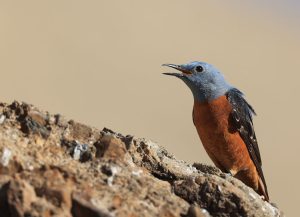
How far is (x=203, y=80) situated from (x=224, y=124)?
0.73 metres

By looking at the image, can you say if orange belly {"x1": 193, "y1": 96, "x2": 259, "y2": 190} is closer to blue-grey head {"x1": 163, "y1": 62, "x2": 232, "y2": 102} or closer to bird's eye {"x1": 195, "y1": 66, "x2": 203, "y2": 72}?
blue-grey head {"x1": 163, "y1": 62, "x2": 232, "y2": 102}

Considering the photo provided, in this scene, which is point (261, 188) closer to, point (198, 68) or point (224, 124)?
point (224, 124)

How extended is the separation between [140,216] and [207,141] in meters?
4.15

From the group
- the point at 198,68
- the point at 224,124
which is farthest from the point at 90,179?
the point at 198,68

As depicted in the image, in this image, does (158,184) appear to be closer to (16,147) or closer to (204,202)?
(204,202)

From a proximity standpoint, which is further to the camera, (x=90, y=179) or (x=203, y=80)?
(x=203, y=80)

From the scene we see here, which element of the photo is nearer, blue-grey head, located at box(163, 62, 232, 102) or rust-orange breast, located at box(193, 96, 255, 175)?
rust-orange breast, located at box(193, 96, 255, 175)

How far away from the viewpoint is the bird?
7.40 meters

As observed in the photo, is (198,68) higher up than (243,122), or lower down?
higher up

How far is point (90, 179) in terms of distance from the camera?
11.6 ft

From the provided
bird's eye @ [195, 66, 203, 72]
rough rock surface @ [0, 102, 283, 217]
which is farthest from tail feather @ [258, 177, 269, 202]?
rough rock surface @ [0, 102, 283, 217]

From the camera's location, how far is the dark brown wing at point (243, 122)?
7.69 metres

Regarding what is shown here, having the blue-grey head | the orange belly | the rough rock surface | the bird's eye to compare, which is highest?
the bird's eye

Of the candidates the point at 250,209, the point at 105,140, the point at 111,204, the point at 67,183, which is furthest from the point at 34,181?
the point at 250,209
